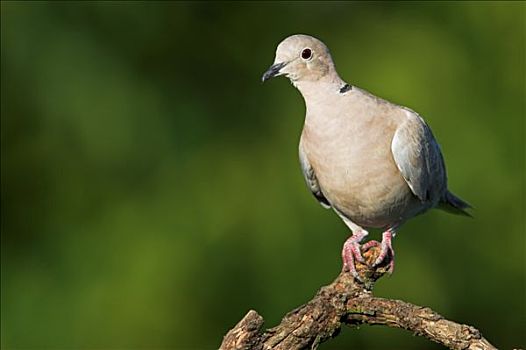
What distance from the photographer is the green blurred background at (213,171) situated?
20.7 feet

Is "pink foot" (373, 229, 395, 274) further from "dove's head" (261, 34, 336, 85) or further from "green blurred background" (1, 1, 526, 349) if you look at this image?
"green blurred background" (1, 1, 526, 349)

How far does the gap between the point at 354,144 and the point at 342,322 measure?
67 centimetres

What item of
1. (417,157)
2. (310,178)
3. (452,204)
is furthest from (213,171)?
(417,157)

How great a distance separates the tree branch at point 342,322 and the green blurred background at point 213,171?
288 cm

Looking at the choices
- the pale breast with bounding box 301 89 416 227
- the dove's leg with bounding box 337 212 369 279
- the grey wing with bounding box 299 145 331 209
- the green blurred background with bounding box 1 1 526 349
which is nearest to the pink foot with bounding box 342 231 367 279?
the dove's leg with bounding box 337 212 369 279

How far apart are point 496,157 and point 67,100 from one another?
2652mm

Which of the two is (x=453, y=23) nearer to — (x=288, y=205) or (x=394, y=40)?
(x=394, y=40)

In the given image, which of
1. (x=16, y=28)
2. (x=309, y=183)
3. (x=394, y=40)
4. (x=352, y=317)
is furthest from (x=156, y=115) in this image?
(x=352, y=317)

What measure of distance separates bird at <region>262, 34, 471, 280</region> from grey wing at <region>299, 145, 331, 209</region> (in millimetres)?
20

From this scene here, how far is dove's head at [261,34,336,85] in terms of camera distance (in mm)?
3625

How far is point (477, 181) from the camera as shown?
6.38 meters

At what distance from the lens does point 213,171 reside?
21.6 ft

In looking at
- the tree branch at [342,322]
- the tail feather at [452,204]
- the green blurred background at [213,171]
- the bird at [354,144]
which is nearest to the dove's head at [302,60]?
the bird at [354,144]

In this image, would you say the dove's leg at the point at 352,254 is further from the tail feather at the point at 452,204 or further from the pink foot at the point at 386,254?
the tail feather at the point at 452,204
